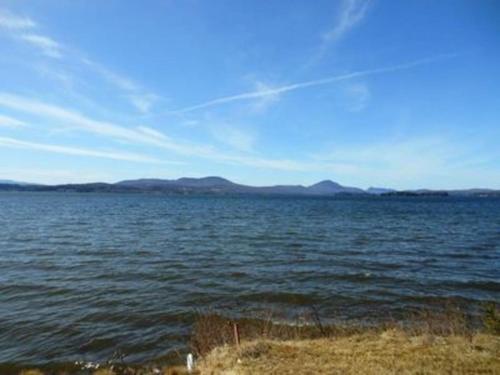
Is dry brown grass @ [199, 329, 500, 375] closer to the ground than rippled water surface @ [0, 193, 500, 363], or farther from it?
farther from it

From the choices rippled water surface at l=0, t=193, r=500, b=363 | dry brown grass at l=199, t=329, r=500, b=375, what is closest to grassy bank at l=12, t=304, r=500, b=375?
dry brown grass at l=199, t=329, r=500, b=375

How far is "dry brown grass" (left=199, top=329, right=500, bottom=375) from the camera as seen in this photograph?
27.4 feet

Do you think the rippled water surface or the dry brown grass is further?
the rippled water surface

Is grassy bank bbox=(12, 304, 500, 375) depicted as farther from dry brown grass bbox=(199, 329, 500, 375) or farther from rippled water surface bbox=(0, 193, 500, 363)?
rippled water surface bbox=(0, 193, 500, 363)

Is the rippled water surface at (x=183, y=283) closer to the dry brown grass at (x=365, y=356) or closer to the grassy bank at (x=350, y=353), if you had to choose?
the grassy bank at (x=350, y=353)

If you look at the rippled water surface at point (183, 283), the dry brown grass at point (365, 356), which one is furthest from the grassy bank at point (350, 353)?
the rippled water surface at point (183, 283)

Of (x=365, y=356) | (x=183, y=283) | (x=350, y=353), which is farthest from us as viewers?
(x=183, y=283)

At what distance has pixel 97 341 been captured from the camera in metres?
13.3

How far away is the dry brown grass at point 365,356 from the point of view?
8352 mm

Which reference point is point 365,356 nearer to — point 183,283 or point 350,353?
point 350,353

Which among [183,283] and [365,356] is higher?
[365,356]

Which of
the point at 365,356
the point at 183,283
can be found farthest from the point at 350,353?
the point at 183,283

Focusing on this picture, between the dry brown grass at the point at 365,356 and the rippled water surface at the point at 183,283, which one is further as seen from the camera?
the rippled water surface at the point at 183,283

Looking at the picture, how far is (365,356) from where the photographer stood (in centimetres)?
912
